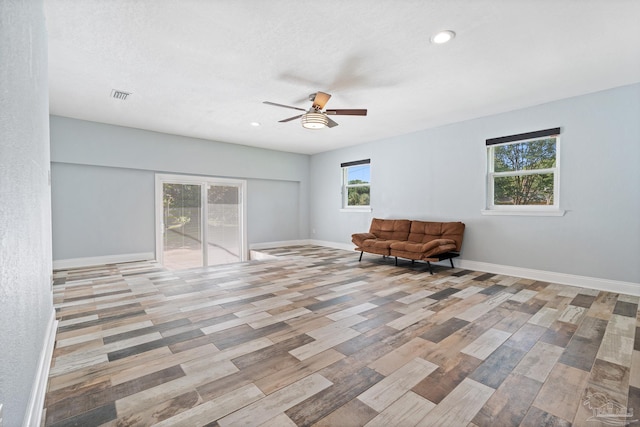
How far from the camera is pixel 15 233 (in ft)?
3.75

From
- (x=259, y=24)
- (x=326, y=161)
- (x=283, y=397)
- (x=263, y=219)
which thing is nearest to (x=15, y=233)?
(x=283, y=397)

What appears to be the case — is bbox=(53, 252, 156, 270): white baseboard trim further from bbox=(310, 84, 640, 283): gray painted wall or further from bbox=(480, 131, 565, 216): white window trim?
bbox=(480, 131, 565, 216): white window trim

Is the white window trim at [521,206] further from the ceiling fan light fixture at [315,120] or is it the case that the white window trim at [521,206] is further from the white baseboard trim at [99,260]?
the white baseboard trim at [99,260]

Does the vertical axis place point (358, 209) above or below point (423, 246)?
above

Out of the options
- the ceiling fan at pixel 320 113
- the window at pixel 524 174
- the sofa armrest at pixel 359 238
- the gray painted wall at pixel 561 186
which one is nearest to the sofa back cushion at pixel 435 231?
the gray painted wall at pixel 561 186

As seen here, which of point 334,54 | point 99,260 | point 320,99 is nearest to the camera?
point 334,54

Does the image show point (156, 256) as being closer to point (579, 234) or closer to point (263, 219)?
point (263, 219)

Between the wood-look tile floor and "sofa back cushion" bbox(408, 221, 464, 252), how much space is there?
128 cm

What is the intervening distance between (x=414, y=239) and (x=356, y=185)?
2.33m

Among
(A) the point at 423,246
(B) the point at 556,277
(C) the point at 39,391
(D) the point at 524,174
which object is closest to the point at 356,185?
(A) the point at 423,246

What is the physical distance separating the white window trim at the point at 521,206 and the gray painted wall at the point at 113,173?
5118 mm

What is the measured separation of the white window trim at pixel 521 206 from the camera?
14.0ft

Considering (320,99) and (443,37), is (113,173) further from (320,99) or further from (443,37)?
(443,37)

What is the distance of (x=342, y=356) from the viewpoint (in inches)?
84.1
